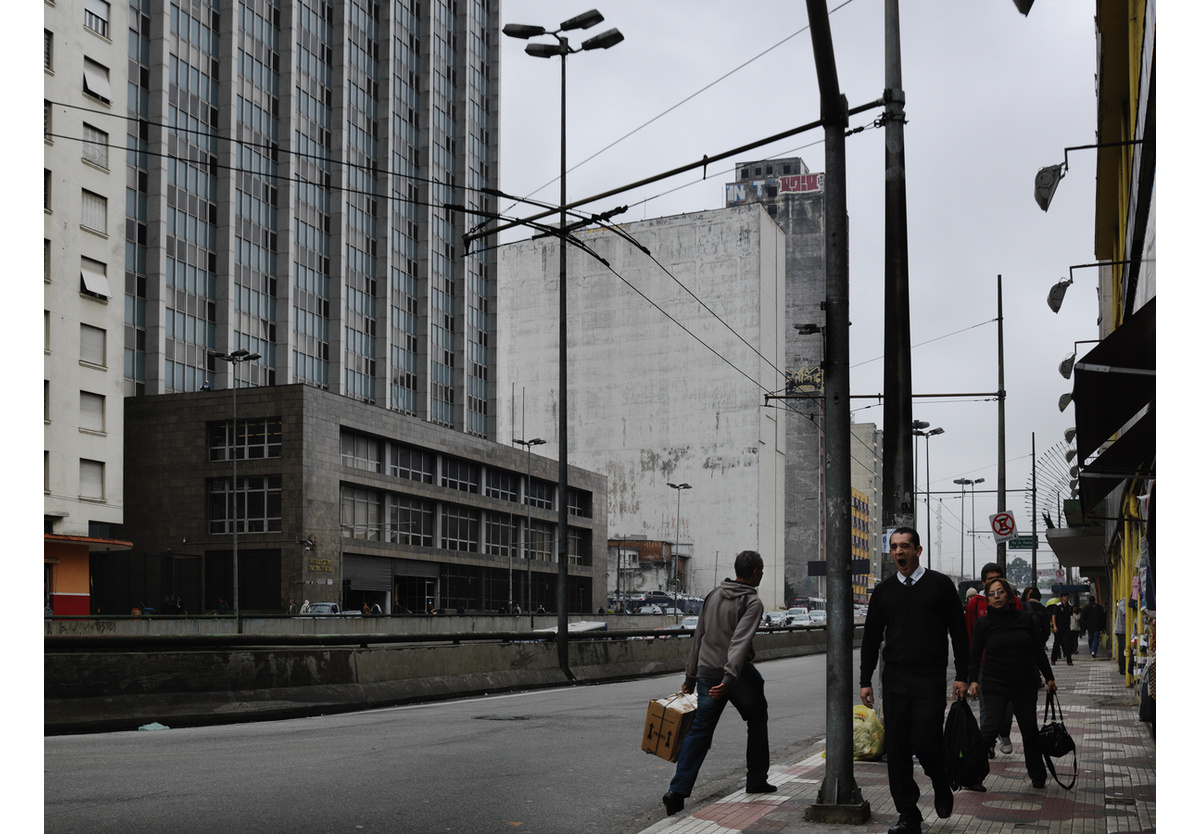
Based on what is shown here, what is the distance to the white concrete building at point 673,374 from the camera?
399ft

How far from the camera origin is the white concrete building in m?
122

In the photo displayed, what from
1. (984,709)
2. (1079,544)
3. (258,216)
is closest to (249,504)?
(258,216)

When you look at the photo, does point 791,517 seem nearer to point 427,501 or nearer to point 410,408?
point 410,408

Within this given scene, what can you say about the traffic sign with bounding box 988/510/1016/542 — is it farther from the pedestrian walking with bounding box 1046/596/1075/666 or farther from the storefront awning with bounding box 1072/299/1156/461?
the storefront awning with bounding box 1072/299/1156/461

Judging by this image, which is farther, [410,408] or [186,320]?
[410,408]

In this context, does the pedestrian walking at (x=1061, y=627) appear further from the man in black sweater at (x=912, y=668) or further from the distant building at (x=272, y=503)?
the distant building at (x=272, y=503)

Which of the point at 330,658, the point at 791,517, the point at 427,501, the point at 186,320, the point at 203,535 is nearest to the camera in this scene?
the point at 330,658

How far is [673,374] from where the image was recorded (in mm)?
124375

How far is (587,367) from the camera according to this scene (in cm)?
12825

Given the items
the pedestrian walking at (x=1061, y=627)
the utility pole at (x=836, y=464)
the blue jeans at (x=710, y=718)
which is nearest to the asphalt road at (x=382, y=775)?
the blue jeans at (x=710, y=718)

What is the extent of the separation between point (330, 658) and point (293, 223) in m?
57.6

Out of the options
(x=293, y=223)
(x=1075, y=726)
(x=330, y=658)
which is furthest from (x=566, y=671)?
(x=293, y=223)

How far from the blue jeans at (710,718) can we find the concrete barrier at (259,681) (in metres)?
8.21
